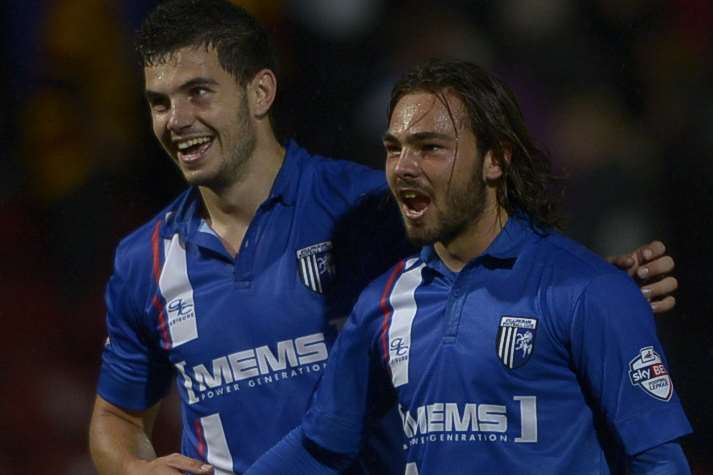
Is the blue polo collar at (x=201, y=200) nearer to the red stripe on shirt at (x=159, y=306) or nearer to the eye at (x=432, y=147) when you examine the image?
the red stripe on shirt at (x=159, y=306)

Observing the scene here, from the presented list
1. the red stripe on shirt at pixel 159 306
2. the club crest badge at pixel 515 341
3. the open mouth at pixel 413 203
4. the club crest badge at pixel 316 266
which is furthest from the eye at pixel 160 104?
the club crest badge at pixel 515 341

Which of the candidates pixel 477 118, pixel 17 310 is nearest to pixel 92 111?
pixel 17 310

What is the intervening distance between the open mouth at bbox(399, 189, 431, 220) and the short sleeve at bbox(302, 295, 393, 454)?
0.23 metres

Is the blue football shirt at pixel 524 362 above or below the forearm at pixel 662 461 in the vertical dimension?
above

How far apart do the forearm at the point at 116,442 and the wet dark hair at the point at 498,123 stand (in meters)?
1.08

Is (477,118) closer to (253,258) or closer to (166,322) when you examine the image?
(253,258)

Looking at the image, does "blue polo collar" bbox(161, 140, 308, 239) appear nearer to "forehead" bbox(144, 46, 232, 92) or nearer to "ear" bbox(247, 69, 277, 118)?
"ear" bbox(247, 69, 277, 118)

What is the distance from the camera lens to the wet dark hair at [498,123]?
7.77 feet

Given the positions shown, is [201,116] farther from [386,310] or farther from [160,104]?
[386,310]

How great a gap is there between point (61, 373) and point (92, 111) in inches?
35.3

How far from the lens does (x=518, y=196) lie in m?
2.39

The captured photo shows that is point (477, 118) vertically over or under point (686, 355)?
over

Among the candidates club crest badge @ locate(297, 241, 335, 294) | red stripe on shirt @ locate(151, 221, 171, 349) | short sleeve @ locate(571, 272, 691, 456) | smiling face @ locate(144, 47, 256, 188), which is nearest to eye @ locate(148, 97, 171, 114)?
smiling face @ locate(144, 47, 256, 188)

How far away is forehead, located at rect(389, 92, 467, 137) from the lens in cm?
232
